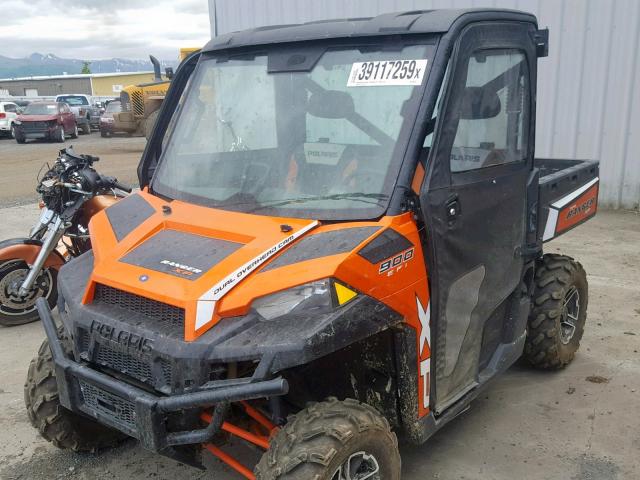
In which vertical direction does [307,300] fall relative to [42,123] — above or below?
above

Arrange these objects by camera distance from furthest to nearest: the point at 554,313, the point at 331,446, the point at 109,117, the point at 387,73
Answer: the point at 109,117 < the point at 554,313 < the point at 387,73 < the point at 331,446

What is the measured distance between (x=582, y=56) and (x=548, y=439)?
7305mm

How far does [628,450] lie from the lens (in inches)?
137

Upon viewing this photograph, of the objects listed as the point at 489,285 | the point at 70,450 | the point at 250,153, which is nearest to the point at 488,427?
the point at 489,285

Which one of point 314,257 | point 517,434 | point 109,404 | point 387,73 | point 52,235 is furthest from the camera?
point 52,235

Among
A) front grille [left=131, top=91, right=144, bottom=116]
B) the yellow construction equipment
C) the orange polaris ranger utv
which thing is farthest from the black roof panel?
front grille [left=131, top=91, right=144, bottom=116]

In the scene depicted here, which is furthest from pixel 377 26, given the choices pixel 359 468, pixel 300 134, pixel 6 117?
pixel 6 117

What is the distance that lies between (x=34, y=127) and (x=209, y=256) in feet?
77.5

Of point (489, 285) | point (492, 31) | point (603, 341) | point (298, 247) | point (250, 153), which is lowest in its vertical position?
point (603, 341)

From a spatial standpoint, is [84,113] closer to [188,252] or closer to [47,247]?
[47,247]

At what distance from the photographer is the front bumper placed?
89.5 inches

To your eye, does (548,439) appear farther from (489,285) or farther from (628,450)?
(489,285)

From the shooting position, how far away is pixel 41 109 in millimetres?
24281

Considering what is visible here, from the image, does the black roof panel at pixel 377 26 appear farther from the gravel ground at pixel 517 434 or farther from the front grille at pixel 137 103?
the front grille at pixel 137 103
